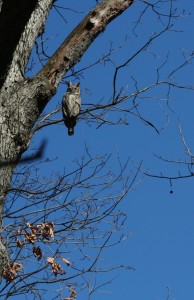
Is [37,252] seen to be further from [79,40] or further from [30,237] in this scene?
[79,40]

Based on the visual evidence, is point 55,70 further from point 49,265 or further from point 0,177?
point 49,265

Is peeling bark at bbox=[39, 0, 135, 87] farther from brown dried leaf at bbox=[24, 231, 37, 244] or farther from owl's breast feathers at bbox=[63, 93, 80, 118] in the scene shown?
brown dried leaf at bbox=[24, 231, 37, 244]

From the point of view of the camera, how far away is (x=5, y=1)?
2293mm

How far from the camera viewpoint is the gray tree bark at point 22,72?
7.89 ft

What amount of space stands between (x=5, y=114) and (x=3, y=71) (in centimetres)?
31

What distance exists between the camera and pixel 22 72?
124 inches

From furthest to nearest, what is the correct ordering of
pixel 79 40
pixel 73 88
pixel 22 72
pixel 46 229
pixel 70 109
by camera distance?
pixel 46 229 < pixel 73 88 < pixel 70 109 < pixel 79 40 < pixel 22 72

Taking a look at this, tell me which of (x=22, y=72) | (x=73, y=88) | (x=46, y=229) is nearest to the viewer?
(x=22, y=72)

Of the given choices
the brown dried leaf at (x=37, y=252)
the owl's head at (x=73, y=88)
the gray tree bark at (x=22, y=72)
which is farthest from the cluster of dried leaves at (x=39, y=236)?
the gray tree bark at (x=22, y=72)

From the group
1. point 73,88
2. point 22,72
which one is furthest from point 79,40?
point 73,88

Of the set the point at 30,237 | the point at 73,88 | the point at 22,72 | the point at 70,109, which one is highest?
the point at 30,237

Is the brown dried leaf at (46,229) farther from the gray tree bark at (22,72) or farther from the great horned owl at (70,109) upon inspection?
the gray tree bark at (22,72)

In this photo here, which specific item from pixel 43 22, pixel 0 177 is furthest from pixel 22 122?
pixel 43 22

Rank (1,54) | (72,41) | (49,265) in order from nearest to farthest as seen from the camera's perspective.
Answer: (1,54), (72,41), (49,265)
